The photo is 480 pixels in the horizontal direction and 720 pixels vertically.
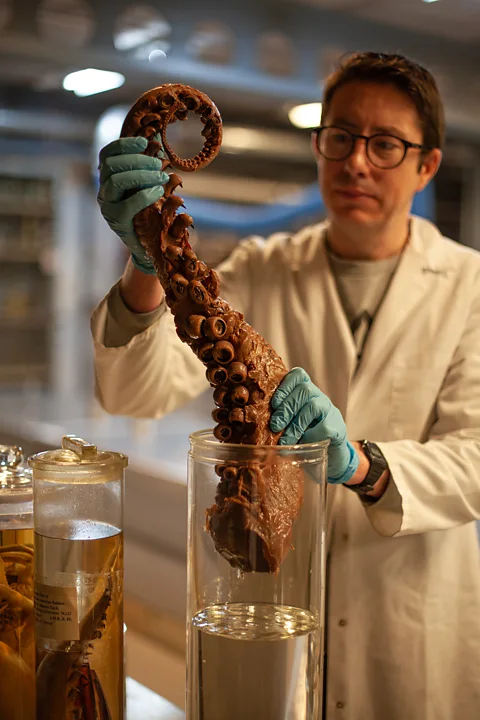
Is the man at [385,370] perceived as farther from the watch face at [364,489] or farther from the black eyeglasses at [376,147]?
the watch face at [364,489]

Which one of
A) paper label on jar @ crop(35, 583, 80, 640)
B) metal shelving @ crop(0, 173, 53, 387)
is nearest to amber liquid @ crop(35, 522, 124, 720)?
paper label on jar @ crop(35, 583, 80, 640)

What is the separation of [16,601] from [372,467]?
1.93ft

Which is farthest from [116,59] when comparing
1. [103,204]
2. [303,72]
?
[103,204]

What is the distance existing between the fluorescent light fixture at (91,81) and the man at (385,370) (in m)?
3.11

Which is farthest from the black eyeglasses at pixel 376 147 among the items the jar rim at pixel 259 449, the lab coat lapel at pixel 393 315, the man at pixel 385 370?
the jar rim at pixel 259 449

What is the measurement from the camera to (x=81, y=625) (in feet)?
2.74

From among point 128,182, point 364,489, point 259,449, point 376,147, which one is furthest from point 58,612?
point 376,147

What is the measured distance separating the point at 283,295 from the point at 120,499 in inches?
36.3

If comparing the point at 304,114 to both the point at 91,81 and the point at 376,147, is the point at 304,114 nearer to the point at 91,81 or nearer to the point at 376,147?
the point at 91,81

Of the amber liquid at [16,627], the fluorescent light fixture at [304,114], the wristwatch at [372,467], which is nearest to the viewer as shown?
the amber liquid at [16,627]

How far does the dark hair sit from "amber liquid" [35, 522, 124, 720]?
101cm

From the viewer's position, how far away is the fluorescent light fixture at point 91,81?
14.5 feet

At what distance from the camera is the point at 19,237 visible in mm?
6953

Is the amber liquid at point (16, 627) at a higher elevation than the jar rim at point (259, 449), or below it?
below
